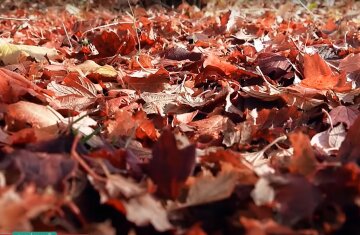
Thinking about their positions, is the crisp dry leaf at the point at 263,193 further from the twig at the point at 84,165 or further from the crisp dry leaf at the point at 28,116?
the crisp dry leaf at the point at 28,116

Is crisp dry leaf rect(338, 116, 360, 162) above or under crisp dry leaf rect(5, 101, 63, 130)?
above

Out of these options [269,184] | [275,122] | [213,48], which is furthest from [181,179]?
[213,48]

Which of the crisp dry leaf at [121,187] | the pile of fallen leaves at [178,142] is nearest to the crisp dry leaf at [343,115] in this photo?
the pile of fallen leaves at [178,142]

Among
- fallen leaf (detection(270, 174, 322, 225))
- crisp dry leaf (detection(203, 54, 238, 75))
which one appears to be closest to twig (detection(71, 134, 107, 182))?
fallen leaf (detection(270, 174, 322, 225))

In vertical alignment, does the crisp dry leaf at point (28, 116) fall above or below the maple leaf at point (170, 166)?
below

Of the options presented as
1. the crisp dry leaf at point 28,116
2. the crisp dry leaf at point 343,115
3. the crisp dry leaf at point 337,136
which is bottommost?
the crisp dry leaf at point 343,115

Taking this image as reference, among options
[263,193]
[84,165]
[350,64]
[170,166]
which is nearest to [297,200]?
[263,193]

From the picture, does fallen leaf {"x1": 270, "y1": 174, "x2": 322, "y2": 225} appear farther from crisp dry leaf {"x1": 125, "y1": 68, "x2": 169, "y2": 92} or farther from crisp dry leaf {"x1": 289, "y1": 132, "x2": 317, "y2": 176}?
crisp dry leaf {"x1": 125, "y1": 68, "x2": 169, "y2": 92}

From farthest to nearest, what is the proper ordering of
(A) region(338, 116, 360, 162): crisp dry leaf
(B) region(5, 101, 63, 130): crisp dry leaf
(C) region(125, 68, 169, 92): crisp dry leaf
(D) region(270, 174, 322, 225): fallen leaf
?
(C) region(125, 68, 169, 92): crisp dry leaf → (B) region(5, 101, 63, 130): crisp dry leaf → (A) region(338, 116, 360, 162): crisp dry leaf → (D) region(270, 174, 322, 225): fallen leaf
